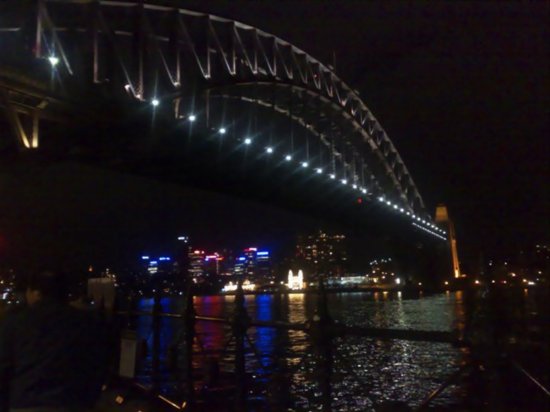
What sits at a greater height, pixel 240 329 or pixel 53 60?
pixel 53 60

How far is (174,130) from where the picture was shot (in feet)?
117

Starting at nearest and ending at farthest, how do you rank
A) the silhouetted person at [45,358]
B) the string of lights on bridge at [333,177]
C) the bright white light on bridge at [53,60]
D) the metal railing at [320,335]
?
the silhouetted person at [45,358] → the metal railing at [320,335] → the bright white light on bridge at [53,60] → the string of lights on bridge at [333,177]

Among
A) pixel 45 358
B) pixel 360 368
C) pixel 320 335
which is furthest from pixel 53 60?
pixel 45 358

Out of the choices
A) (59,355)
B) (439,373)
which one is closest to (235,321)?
(59,355)

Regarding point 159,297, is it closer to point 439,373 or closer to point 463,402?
point 463,402

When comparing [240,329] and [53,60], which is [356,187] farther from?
[240,329]

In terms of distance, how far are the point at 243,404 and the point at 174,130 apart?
94.9 feet

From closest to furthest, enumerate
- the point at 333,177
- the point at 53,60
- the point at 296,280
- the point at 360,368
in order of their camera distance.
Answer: the point at 360,368 < the point at 53,60 < the point at 333,177 < the point at 296,280

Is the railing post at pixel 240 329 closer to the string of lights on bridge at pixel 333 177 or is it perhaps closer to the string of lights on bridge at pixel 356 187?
the string of lights on bridge at pixel 333 177

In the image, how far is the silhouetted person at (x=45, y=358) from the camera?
11.9 ft

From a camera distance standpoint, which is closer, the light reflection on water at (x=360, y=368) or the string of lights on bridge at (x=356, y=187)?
the light reflection on water at (x=360, y=368)

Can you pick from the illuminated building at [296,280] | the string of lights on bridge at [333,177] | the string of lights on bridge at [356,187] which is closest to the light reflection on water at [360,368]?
the string of lights on bridge at [333,177]

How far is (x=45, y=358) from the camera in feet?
11.9

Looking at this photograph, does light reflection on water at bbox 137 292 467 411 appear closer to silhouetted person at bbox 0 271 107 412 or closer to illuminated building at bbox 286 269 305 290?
silhouetted person at bbox 0 271 107 412
